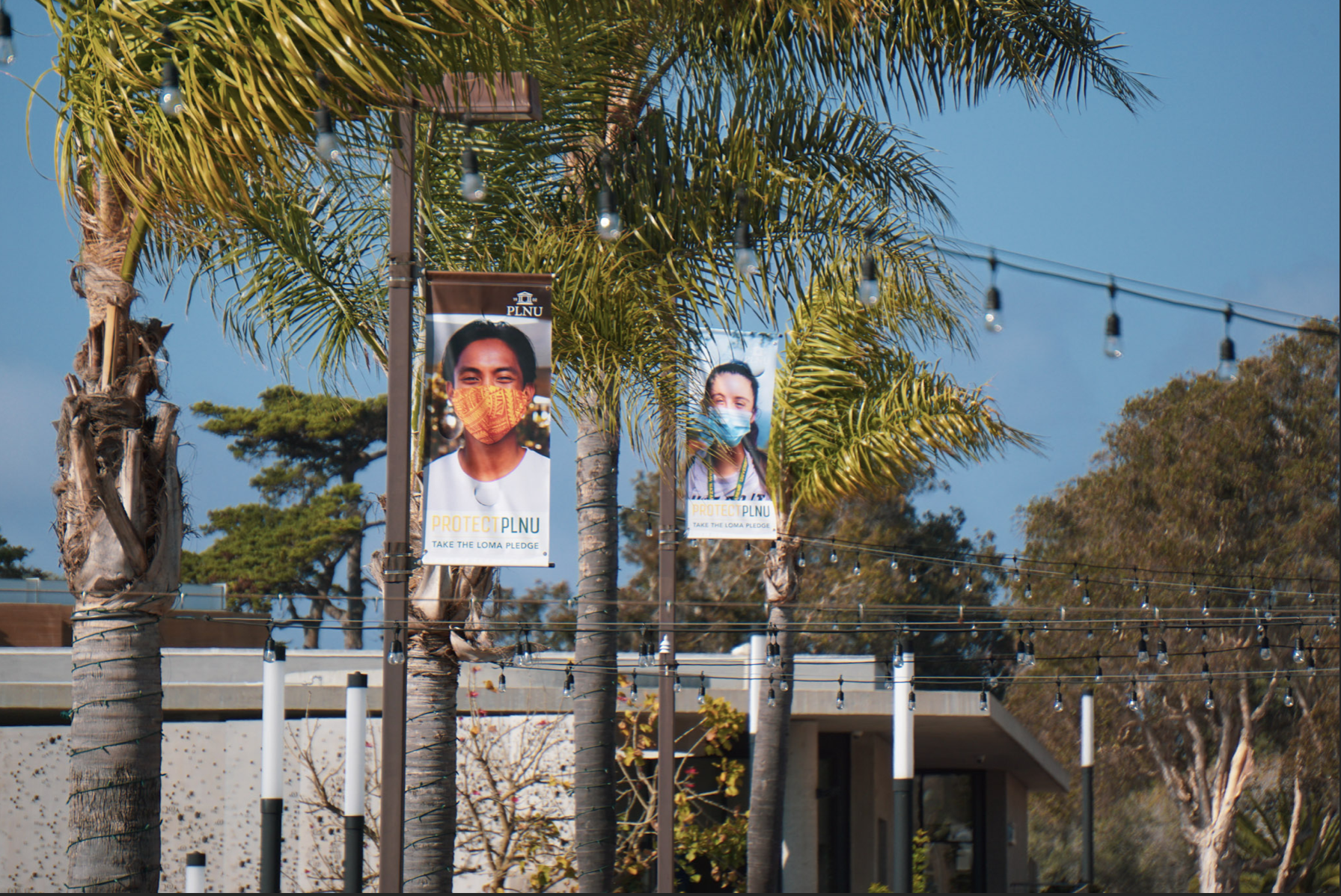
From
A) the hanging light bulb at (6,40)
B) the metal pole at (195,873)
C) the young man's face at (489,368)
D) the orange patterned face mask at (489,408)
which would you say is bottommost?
the metal pole at (195,873)

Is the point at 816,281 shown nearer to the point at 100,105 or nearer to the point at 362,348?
the point at 362,348

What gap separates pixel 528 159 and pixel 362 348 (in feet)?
5.93

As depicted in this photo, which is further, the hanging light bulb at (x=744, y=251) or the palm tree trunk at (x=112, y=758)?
the hanging light bulb at (x=744, y=251)

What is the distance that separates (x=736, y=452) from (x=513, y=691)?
448cm

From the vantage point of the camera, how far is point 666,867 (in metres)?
11.8

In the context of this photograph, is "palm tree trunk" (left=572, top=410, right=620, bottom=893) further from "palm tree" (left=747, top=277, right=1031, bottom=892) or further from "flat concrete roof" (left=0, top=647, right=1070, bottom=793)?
"palm tree" (left=747, top=277, right=1031, bottom=892)

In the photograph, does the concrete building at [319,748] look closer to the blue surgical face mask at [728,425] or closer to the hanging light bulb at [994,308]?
the blue surgical face mask at [728,425]

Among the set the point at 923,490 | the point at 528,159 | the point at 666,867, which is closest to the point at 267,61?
the point at 528,159

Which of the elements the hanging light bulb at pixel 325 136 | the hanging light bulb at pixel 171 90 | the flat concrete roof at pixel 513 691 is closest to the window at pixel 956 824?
the flat concrete roof at pixel 513 691

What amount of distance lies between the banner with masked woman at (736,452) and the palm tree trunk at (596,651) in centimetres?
90

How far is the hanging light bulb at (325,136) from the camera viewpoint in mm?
5742

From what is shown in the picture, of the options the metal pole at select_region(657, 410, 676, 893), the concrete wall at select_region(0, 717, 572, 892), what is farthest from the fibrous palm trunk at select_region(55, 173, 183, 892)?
the concrete wall at select_region(0, 717, 572, 892)

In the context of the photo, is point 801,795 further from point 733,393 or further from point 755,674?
point 733,393

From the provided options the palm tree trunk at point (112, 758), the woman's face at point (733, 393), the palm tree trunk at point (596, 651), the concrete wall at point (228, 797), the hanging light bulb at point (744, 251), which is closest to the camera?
the palm tree trunk at point (112, 758)
